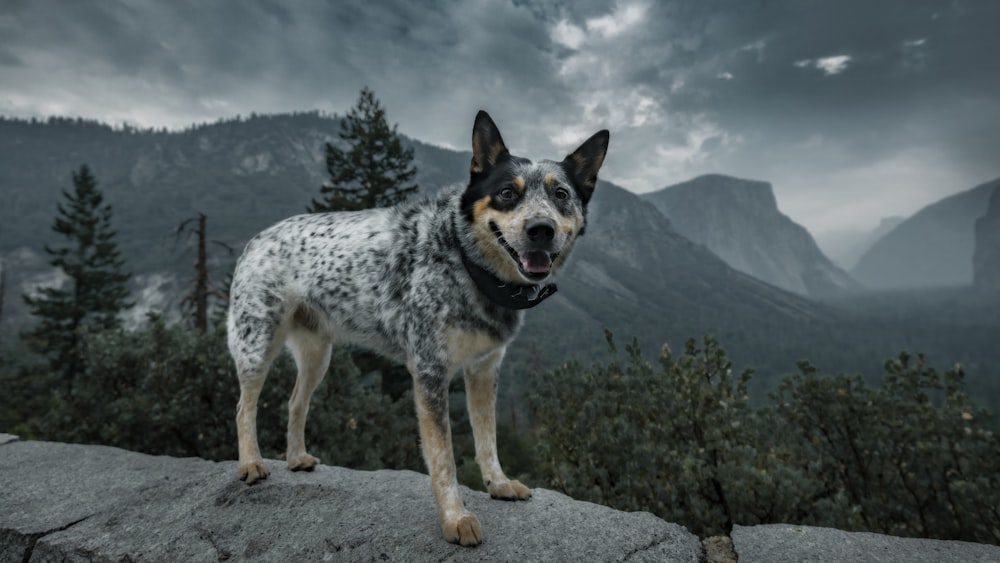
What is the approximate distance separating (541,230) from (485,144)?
109cm

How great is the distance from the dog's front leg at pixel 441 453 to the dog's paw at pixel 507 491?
69 cm

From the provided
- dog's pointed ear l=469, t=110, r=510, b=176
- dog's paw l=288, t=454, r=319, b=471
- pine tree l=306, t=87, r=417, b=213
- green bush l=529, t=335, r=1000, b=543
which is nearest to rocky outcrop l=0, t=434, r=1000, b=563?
dog's paw l=288, t=454, r=319, b=471

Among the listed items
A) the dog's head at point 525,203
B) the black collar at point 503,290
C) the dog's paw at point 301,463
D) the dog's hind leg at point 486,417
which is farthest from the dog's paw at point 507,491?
the dog's paw at point 301,463

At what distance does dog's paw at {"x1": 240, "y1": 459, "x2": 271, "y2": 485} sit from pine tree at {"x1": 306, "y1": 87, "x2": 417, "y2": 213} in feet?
62.4

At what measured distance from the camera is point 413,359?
13.2 ft

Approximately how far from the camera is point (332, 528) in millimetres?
3986

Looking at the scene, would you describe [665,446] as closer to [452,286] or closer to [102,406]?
[452,286]

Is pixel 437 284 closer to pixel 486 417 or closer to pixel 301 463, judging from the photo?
pixel 486 417

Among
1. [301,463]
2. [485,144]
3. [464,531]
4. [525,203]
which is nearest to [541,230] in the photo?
[525,203]

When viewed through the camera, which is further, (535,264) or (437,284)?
(437,284)

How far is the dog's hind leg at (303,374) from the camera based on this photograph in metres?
5.40

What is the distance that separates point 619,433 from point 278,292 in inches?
167

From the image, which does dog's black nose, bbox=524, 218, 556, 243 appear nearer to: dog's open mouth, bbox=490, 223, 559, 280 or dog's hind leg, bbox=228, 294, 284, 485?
dog's open mouth, bbox=490, 223, 559, 280

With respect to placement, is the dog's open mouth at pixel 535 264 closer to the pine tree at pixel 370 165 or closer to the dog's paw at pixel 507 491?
the dog's paw at pixel 507 491
